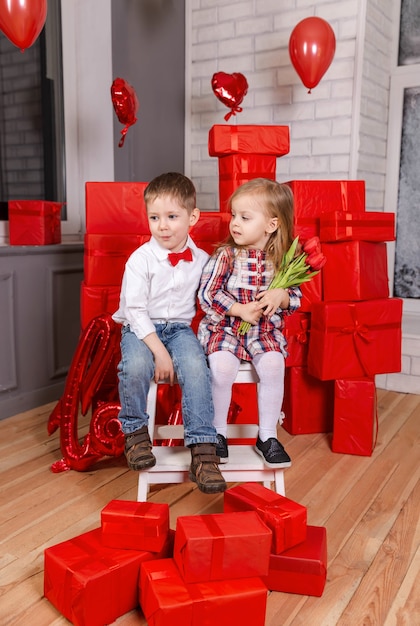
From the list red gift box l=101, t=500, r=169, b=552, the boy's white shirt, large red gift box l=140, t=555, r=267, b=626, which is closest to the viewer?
large red gift box l=140, t=555, r=267, b=626

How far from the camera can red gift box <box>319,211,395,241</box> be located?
2.23 m

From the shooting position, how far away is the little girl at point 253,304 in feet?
5.88

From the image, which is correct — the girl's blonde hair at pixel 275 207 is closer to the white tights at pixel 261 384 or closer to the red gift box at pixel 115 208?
the white tights at pixel 261 384

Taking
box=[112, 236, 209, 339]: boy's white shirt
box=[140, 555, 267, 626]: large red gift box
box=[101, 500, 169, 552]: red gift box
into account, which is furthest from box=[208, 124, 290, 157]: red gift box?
box=[140, 555, 267, 626]: large red gift box

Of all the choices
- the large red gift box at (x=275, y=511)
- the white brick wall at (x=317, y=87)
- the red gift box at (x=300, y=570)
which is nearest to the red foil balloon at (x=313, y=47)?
the white brick wall at (x=317, y=87)

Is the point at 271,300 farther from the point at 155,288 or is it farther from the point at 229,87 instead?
the point at 229,87

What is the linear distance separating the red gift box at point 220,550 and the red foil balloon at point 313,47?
83.1 inches

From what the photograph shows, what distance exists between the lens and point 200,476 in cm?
161

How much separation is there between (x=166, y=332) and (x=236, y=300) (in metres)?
0.24

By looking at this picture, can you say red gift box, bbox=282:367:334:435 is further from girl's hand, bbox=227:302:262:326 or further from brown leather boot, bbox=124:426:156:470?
brown leather boot, bbox=124:426:156:470

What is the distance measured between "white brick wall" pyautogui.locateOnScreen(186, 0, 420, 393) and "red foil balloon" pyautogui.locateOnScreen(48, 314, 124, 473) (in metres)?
1.53

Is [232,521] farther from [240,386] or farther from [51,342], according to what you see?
[51,342]

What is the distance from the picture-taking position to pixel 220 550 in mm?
1271

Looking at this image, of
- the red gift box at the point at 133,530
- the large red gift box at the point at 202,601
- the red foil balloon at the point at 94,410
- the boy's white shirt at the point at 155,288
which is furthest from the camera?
the red foil balloon at the point at 94,410
